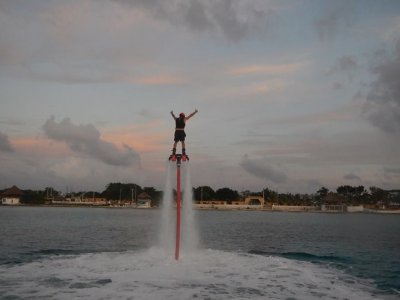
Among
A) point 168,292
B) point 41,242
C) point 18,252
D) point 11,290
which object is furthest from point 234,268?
point 41,242

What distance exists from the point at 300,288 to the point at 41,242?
41.1 meters

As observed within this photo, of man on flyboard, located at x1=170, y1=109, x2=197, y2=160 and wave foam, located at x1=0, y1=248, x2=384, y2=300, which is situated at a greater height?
man on flyboard, located at x1=170, y1=109, x2=197, y2=160

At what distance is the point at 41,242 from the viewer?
189 feet

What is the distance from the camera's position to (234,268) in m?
32.4

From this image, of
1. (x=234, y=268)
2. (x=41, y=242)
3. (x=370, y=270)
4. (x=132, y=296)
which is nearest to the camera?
(x=132, y=296)

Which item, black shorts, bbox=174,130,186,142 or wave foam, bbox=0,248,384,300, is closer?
wave foam, bbox=0,248,384,300

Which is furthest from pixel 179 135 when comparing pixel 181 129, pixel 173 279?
pixel 173 279

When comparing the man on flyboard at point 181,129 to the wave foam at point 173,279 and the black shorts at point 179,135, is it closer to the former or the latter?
the black shorts at point 179,135

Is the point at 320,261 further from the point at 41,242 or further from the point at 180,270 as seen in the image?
the point at 41,242

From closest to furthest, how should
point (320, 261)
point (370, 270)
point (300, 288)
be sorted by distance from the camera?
point (300, 288) → point (370, 270) → point (320, 261)

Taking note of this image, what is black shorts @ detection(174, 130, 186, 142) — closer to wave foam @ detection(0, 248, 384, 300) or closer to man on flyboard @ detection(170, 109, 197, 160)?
man on flyboard @ detection(170, 109, 197, 160)

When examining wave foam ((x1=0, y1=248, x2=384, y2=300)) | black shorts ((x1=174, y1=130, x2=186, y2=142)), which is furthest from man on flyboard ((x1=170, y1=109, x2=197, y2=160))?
wave foam ((x1=0, y1=248, x2=384, y2=300))

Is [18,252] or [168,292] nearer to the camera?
[168,292]

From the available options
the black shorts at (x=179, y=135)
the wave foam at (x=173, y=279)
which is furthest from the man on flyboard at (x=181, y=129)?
the wave foam at (x=173, y=279)
